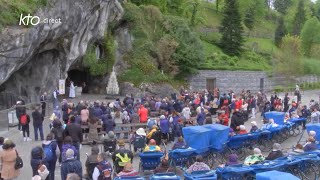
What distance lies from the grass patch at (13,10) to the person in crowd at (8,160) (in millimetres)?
13273

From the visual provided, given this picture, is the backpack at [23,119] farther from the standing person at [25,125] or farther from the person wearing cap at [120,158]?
the person wearing cap at [120,158]

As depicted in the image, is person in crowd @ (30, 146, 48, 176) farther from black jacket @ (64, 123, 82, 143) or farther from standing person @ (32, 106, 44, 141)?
standing person @ (32, 106, 44, 141)

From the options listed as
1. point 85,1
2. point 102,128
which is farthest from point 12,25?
point 102,128

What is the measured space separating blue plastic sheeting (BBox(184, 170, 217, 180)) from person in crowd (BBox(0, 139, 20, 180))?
172 inches

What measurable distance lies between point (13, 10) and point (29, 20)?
0.97 meters

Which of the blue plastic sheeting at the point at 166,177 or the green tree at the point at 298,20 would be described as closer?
the blue plastic sheeting at the point at 166,177

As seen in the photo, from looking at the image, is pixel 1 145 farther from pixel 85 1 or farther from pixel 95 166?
pixel 85 1

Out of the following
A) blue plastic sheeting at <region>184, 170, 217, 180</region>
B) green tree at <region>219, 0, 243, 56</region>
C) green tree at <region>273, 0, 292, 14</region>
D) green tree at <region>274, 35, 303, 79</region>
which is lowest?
blue plastic sheeting at <region>184, 170, 217, 180</region>

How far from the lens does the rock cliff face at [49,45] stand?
23.7m

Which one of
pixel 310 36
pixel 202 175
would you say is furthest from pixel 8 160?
pixel 310 36

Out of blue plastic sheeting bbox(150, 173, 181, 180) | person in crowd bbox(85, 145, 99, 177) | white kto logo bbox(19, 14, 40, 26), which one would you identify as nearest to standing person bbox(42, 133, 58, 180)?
person in crowd bbox(85, 145, 99, 177)

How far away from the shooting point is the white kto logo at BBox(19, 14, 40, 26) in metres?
23.9

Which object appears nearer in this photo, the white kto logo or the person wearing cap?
the person wearing cap


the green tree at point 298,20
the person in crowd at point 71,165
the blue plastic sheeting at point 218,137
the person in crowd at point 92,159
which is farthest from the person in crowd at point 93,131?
the green tree at point 298,20
